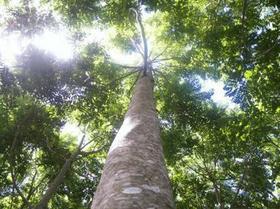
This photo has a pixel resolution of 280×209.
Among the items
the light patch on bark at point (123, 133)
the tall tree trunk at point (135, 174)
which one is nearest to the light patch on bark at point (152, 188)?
the tall tree trunk at point (135, 174)

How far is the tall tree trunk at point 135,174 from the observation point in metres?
2.45

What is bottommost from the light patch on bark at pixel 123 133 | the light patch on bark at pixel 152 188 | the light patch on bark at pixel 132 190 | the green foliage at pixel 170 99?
the light patch on bark at pixel 132 190

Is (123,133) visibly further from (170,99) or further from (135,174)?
(170,99)

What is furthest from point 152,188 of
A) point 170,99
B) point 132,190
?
point 170,99

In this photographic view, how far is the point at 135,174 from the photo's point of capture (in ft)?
9.36

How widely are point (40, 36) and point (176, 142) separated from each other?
216 inches

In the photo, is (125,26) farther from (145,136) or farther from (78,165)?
(145,136)

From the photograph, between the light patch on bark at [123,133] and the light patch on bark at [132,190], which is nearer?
the light patch on bark at [132,190]

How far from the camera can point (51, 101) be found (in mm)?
9984

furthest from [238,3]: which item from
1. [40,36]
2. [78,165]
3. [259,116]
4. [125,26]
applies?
[78,165]

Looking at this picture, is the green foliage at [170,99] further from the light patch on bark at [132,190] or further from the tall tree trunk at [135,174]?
the light patch on bark at [132,190]

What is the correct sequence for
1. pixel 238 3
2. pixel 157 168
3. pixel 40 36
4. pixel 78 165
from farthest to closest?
1. pixel 78 165
2. pixel 40 36
3. pixel 238 3
4. pixel 157 168

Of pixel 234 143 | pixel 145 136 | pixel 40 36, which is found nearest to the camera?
pixel 145 136

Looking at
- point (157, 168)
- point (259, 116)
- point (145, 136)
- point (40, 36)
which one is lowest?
point (157, 168)
